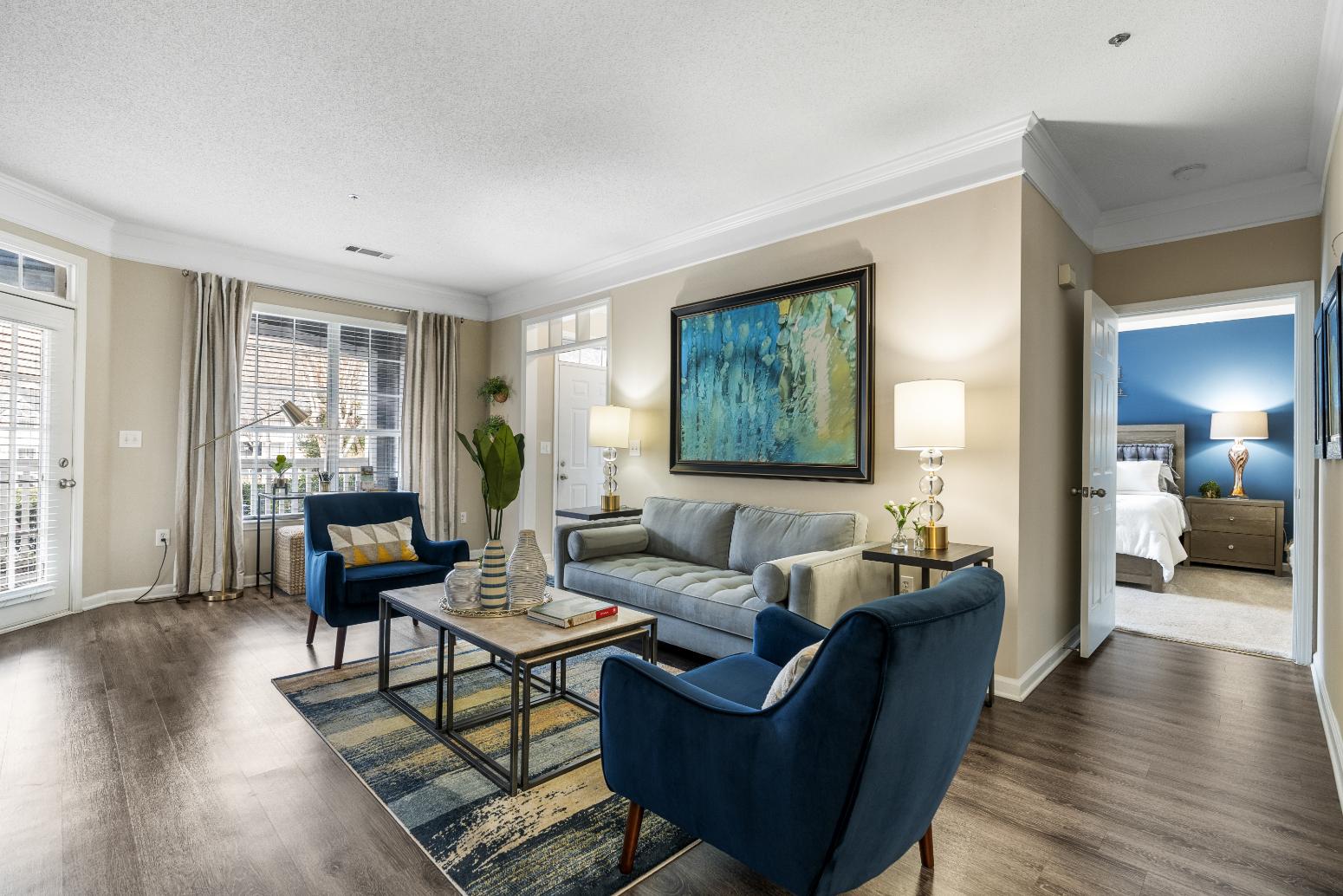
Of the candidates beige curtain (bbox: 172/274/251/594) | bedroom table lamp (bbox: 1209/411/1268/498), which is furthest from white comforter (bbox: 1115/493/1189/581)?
beige curtain (bbox: 172/274/251/594)

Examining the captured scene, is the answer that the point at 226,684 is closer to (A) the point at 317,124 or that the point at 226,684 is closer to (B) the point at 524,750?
(B) the point at 524,750

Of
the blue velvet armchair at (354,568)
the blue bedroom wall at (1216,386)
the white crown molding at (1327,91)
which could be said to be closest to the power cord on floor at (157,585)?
the blue velvet armchair at (354,568)

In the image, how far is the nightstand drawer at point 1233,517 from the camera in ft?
19.2

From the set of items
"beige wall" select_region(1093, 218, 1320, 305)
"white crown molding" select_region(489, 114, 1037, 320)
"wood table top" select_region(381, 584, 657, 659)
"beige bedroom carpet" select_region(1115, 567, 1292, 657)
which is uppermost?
"white crown molding" select_region(489, 114, 1037, 320)

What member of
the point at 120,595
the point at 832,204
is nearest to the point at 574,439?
the point at 832,204

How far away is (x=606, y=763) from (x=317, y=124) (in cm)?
309

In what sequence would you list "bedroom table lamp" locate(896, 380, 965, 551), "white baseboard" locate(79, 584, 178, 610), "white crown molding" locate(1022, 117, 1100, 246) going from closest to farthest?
"bedroom table lamp" locate(896, 380, 965, 551) < "white crown molding" locate(1022, 117, 1100, 246) < "white baseboard" locate(79, 584, 178, 610)

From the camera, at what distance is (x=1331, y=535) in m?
2.71

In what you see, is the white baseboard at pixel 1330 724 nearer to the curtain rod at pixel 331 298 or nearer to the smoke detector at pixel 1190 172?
the smoke detector at pixel 1190 172

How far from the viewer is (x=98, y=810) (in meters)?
2.00

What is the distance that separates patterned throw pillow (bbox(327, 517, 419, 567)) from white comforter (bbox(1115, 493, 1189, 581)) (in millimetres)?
5187

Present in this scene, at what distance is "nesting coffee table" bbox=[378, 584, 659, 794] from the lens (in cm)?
213

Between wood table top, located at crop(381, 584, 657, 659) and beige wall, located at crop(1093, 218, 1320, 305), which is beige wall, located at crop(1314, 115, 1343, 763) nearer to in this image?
beige wall, located at crop(1093, 218, 1320, 305)

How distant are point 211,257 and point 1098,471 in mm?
6209
